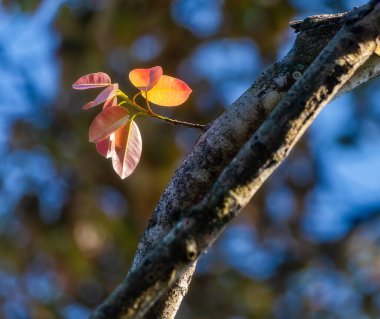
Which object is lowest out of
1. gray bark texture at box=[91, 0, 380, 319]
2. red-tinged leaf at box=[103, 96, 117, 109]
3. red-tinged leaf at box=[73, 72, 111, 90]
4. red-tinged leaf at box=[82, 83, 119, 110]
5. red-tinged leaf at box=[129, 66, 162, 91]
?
gray bark texture at box=[91, 0, 380, 319]

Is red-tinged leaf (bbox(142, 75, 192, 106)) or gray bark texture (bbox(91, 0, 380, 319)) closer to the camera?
gray bark texture (bbox(91, 0, 380, 319))

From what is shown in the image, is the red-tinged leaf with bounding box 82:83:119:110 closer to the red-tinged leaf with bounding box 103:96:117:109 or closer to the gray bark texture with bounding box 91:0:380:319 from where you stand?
the red-tinged leaf with bounding box 103:96:117:109

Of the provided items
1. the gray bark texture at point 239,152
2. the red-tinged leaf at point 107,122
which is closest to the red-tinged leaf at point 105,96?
the red-tinged leaf at point 107,122

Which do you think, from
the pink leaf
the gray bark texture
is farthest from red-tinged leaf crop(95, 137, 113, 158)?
the gray bark texture

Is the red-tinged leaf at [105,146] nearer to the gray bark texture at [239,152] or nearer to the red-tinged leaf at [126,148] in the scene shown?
the red-tinged leaf at [126,148]

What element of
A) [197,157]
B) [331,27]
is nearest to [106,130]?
[197,157]

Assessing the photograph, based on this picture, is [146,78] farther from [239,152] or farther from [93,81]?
[239,152]
